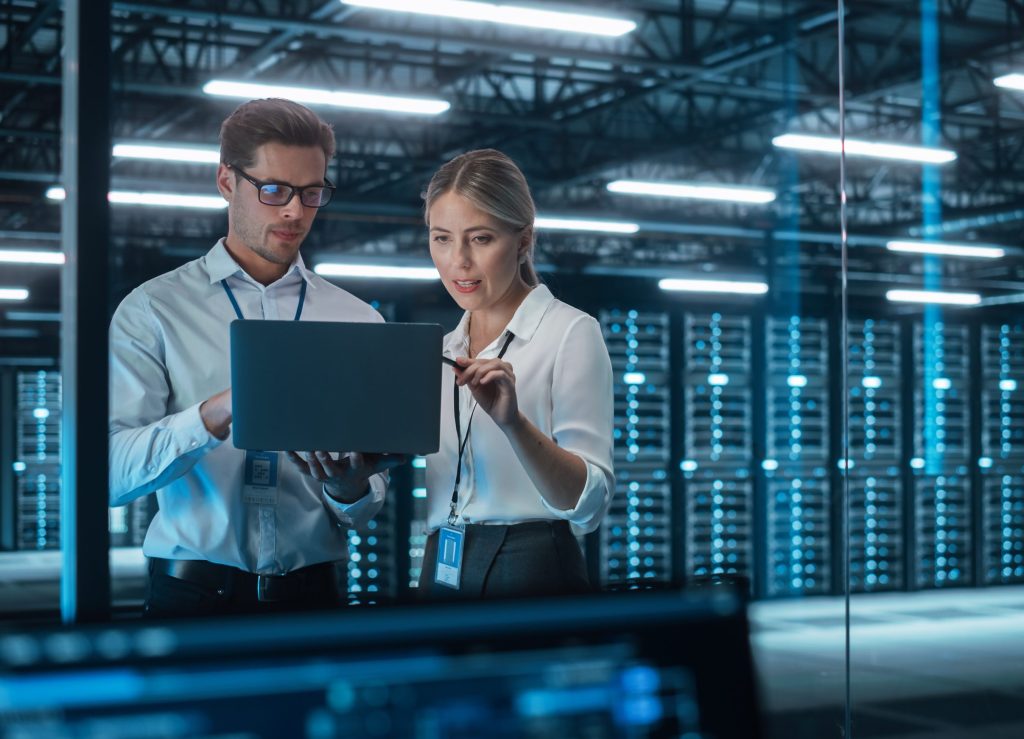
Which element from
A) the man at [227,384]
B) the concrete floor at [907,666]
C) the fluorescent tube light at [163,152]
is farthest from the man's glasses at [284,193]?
the concrete floor at [907,666]

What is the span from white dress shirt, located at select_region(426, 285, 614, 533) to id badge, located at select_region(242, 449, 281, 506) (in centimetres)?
18

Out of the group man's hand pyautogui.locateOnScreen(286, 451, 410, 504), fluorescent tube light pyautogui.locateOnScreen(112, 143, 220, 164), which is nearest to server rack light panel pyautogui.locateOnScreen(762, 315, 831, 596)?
fluorescent tube light pyautogui.locateOnScreen(112, 143, 220, 164)

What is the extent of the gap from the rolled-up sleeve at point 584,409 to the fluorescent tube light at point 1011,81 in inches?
92.8

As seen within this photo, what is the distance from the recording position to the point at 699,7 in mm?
3281

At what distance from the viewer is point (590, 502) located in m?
1.27

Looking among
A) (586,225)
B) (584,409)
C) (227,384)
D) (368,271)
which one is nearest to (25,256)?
(368,271)

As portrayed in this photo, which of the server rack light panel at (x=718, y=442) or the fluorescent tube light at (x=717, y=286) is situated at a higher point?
the fluorescent tube light at (x=717, y=286)

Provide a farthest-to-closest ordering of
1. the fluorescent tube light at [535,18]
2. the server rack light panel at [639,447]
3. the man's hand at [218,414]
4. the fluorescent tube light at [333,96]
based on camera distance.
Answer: the server rack light panel at [639,447] < the fluorescent tube light at [535,18] < the fluorescent tube light at [333,96] < the man's hand at [218,414]

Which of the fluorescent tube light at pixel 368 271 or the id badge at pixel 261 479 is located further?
the fluorescent tube light at pixel 368 271

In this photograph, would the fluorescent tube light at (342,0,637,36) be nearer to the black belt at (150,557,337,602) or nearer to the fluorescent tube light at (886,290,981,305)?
the fluorescent tube light at (886,290,981,305)

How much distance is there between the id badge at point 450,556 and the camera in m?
1.30

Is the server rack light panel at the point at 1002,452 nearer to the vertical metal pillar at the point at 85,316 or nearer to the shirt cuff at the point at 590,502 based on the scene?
the shirt cuff at the point at 590,502

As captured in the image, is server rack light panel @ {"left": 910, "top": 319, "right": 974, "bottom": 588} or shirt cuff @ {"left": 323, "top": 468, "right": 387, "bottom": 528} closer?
shirt cuff @ {"left": 323, "top": 468, "right": 387, "bottom": 528}

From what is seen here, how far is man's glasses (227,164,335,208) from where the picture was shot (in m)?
1.19
